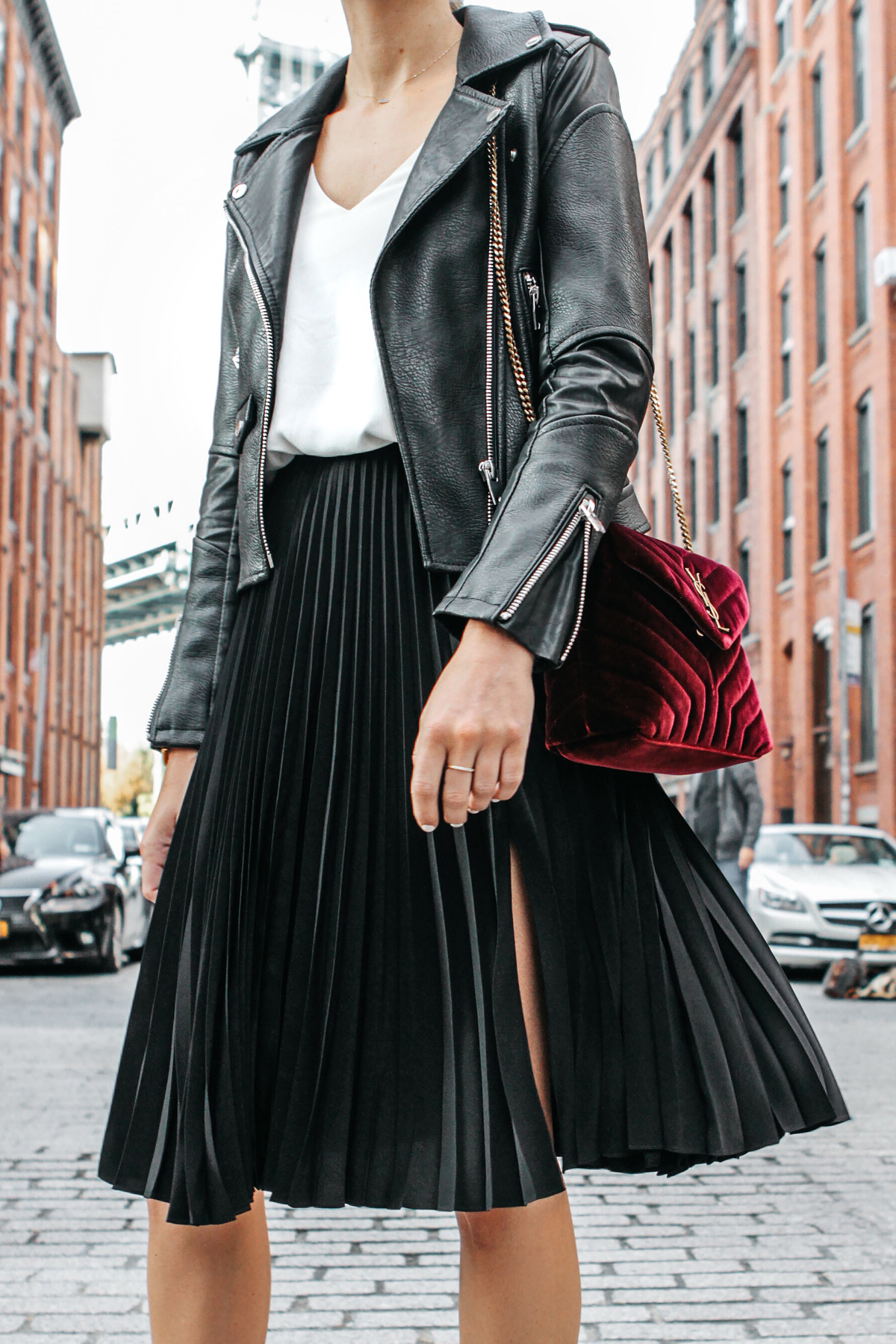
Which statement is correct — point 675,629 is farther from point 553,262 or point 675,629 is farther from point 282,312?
point 282,312

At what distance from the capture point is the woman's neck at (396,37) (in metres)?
2.04

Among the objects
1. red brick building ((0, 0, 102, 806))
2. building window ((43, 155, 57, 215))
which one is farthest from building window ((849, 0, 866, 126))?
building window ((43, 155, 57, 215))

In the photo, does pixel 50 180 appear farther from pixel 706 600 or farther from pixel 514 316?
pixel 706 600

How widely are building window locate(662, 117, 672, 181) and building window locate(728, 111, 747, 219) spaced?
6506 millimetres

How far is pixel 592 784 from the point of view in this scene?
1.82 meters

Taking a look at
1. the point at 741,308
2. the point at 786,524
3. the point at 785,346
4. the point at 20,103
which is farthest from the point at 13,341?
the point at 786,524

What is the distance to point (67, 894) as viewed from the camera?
1354cm

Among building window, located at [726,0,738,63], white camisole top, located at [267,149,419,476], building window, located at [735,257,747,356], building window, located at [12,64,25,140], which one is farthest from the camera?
building window, located at [12,64,25,140]

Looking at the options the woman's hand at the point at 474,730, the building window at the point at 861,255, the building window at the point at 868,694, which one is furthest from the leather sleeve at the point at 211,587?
the building window at the point at 861,255

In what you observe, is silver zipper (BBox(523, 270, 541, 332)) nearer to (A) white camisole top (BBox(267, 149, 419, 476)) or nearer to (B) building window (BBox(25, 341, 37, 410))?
(A) white camisole top (BBox(267, 149, 419, 476))

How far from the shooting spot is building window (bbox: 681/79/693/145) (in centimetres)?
4319

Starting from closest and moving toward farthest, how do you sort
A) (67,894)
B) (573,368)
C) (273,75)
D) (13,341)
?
(573,368), (67,894), (13,341), (273,75)

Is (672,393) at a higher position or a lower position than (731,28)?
lower

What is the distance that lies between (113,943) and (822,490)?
20.4 metres
